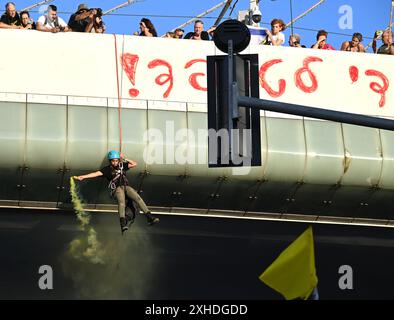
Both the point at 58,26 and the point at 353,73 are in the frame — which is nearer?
the point at 58,26

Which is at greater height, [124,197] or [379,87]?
[379,87]

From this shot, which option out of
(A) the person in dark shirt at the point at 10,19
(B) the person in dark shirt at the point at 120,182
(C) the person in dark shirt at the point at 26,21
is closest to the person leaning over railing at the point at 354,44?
(B) the person in dark shirt at the point at 120,182

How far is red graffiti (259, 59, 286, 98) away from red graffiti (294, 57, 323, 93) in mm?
395

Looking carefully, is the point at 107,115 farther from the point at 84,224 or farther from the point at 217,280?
the point at 217,280

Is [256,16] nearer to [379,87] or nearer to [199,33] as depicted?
[199,33]

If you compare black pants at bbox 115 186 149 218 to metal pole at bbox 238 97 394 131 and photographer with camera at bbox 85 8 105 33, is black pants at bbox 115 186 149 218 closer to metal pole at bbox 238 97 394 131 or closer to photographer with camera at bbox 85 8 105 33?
photographer with camera at bbox 85 8 105 33

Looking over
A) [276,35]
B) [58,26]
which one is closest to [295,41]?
[276,35]

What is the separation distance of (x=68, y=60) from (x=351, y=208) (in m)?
8.12

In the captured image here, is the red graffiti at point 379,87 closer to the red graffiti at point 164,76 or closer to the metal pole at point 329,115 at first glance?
the red graffiti at point 164,76

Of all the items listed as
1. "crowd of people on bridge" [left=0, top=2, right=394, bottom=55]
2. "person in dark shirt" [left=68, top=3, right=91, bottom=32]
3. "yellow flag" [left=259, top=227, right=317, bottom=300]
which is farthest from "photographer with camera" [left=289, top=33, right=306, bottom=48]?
"yellow flag" [left=259, top=227, right=317, bottom=300]

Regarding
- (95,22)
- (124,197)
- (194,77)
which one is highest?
(95,22)

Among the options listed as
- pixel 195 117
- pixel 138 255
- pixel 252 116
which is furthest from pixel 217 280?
pixel 252 116

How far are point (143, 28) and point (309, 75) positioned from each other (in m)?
4.33

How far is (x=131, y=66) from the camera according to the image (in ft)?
87.7
